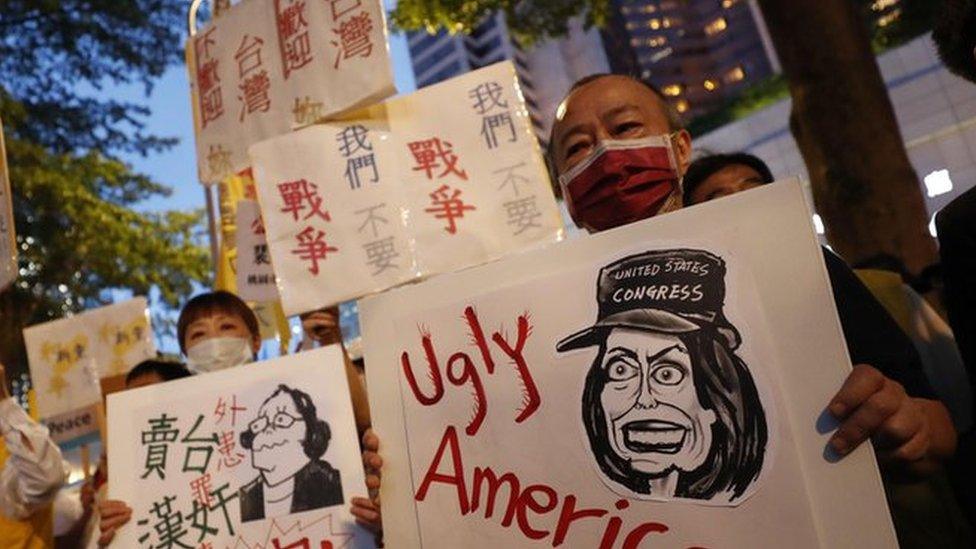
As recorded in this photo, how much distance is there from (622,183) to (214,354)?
1.67 metres

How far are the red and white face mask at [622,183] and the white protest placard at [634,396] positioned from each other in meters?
0.26

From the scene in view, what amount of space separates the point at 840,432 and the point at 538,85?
5458 cm

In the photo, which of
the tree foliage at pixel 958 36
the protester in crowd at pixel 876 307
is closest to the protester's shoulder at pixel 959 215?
the protester in crowd at pixel 876 307

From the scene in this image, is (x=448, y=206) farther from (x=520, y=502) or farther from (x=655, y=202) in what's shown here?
(x=520, y=502)

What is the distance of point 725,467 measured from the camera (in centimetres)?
102

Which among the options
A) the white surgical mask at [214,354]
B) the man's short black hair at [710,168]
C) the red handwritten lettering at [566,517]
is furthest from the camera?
the white surgical mask at [214,354]

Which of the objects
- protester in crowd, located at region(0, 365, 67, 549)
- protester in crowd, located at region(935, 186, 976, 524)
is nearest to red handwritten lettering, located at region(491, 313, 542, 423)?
protester in crowd, located at region(935, 186, 976, 524)

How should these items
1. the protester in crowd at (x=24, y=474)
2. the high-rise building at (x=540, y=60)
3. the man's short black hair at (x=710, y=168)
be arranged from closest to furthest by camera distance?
1. the man's short black hair at (x=710, y=168)
2. the protester in crowd at (x=24, y=474)
3. the high-rise building at (x=540, y=60)

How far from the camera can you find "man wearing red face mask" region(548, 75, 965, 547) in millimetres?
979

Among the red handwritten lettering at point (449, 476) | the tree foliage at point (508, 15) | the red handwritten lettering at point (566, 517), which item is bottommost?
the red handwritten lettering at point (566, 517)

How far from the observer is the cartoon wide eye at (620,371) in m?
1.10

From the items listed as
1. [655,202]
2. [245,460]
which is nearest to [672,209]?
[655,202]

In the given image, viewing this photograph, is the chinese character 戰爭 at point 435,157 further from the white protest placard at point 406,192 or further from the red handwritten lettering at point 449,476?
the red handwritten lettering at point 449,476

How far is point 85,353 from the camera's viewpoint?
16.4 ft
